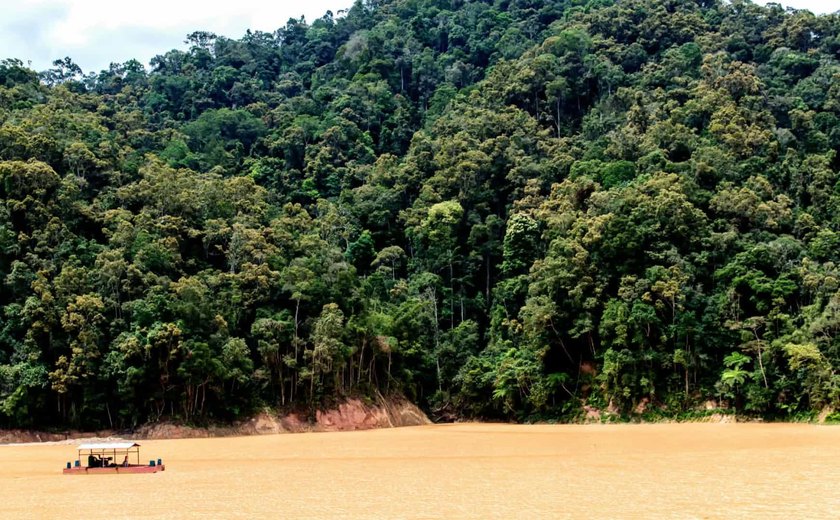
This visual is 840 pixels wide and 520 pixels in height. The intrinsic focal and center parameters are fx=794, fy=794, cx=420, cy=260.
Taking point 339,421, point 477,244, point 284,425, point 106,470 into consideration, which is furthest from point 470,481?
point 477,244

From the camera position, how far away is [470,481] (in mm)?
20703

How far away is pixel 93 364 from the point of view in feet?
144

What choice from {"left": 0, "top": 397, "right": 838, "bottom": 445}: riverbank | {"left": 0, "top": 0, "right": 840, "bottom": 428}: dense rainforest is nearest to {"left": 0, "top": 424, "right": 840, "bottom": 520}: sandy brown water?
{"left": 0, "top": 397, "right": 838, "bottom": 445}: riverbank

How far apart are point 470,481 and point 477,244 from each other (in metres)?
45.5

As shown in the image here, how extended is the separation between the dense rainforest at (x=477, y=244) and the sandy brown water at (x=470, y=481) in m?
10.8

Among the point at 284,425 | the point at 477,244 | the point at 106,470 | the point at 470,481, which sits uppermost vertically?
the point at 477,244

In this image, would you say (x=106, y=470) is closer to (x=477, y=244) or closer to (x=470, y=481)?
(x=470, y=481)

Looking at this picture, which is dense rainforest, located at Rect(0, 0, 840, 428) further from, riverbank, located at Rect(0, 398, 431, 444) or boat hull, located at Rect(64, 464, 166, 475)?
boat hull, located at Rect(64, 464, 166, 475)

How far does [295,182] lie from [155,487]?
5722 cm

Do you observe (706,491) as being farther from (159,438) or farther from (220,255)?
(220,255)

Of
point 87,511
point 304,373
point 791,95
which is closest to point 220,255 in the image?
point 304,373

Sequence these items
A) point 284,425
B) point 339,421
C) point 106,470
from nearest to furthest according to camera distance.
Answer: point 106,470 < point 284,425 < point 339,421

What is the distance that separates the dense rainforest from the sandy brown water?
425 inches

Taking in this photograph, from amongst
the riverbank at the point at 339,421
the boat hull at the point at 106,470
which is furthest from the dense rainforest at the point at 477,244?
the boat hull at the point at 106,470
